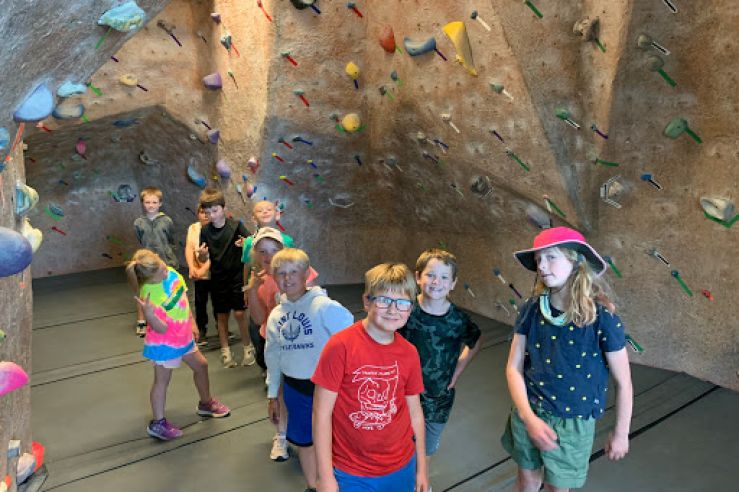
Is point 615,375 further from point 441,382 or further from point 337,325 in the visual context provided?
point 337,325

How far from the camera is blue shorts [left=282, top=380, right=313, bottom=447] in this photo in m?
2.24

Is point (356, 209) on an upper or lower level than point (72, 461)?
upper

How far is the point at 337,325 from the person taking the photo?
7.25ft

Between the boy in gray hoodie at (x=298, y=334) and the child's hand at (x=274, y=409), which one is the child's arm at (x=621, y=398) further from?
the child's hand at (x=274, y=409)

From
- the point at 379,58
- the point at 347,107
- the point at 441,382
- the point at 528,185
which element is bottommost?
the point at 441,382

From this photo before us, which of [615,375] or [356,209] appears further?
[356,209]

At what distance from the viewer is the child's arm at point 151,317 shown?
2682mm

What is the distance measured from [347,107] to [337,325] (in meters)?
2.87

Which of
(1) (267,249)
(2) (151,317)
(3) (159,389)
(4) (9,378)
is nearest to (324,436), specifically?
(4) (9,378)

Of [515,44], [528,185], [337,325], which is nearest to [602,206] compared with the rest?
[528,185]

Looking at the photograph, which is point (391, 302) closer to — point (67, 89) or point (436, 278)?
point (436, 278)

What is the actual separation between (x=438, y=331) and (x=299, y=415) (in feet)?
2.00

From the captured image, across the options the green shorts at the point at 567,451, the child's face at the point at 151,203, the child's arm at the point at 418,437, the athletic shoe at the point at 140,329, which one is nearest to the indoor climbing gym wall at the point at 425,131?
the child's face at the point at 151,203

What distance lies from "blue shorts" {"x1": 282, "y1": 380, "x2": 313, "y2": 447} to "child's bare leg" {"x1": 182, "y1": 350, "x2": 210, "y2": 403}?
83cm
